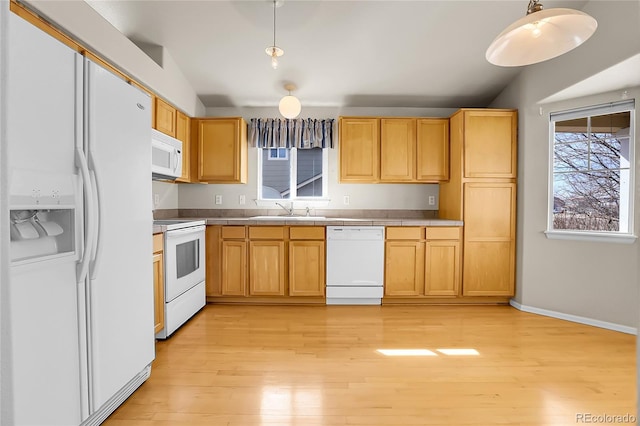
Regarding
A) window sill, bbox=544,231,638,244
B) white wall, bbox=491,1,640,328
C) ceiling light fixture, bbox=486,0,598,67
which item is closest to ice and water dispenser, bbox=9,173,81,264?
ceiling light fixture, bbox=486,0,598,67

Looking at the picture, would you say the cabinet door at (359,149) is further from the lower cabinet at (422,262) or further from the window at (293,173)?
the lower cabinet at (422,262)

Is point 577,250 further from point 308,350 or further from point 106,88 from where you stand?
point 106,88

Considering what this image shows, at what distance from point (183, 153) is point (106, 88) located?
203 centimetres

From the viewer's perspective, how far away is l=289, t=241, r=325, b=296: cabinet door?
337 cm

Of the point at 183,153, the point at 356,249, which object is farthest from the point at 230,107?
the point at 356,249

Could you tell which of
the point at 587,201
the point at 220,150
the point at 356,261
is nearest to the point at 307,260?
the point at 356,261

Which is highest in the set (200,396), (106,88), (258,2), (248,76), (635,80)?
(258,2)

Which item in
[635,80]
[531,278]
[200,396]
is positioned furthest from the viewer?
[531,278]

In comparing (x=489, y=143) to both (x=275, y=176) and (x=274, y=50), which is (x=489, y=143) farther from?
(x=275, y=176)

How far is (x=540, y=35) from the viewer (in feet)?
4.58

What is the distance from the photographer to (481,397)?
5.72 ft

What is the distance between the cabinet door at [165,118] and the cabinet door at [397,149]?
2312mm

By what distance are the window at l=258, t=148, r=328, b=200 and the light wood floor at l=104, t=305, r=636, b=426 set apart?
1.71 m

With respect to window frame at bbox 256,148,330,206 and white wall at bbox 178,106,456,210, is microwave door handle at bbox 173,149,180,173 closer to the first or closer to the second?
white wall at bbox 178,106,456,210
